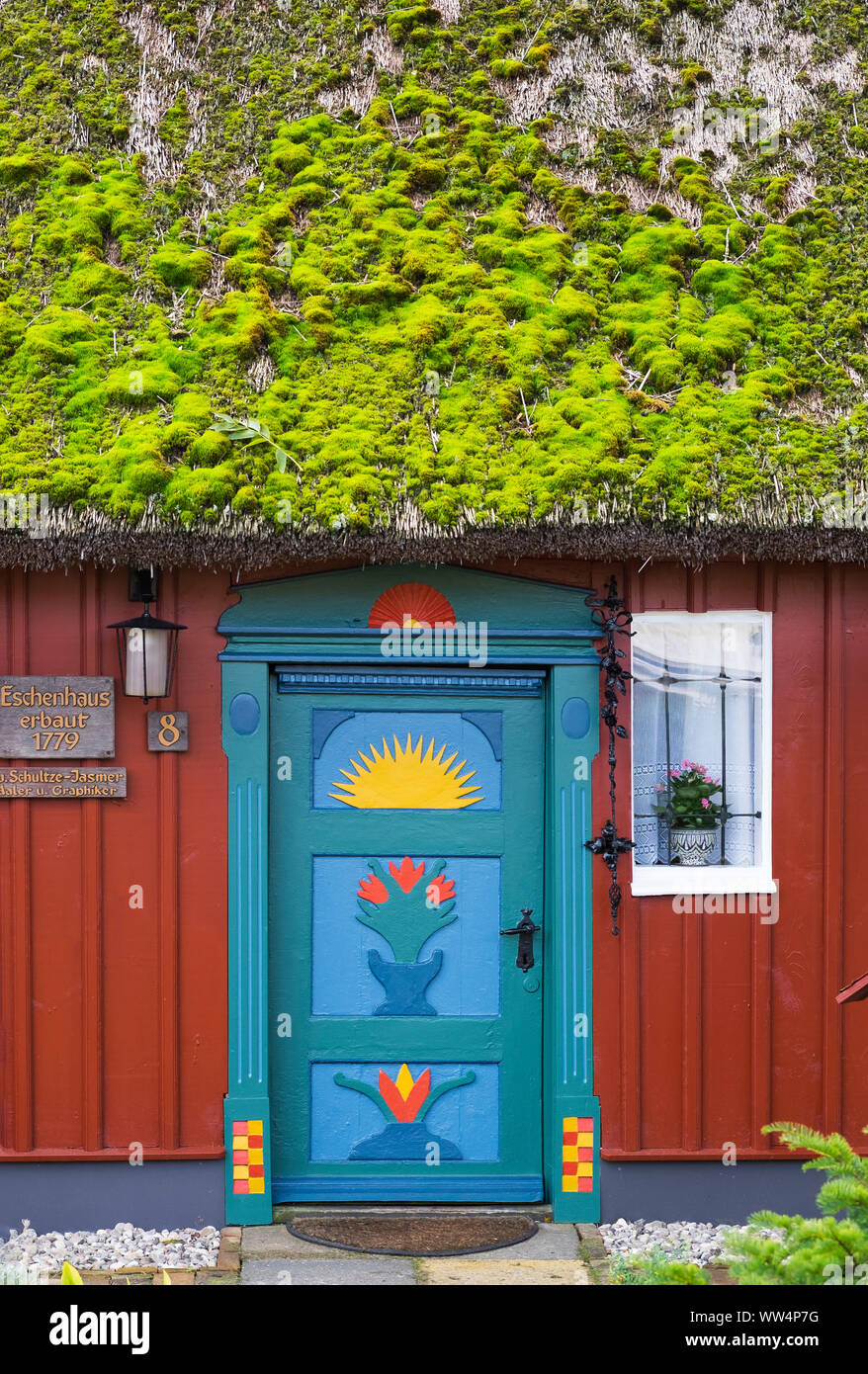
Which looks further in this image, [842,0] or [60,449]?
[842,0]

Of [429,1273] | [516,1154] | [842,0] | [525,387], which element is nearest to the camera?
[429,1273]

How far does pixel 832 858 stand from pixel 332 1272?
8.13ft

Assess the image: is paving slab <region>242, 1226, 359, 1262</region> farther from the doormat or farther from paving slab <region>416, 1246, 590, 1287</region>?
paving slab <region>416, 1246, 590, 1287</region>

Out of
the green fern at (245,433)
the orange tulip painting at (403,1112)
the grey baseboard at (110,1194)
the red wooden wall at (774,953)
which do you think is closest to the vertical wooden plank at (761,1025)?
the red wooden wall at (774,953)

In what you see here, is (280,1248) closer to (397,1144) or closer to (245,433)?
(397,1144)

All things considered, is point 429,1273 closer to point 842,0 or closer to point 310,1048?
point 310,1048

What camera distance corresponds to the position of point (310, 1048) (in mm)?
4582

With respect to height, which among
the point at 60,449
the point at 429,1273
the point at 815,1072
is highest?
the point at 60,449

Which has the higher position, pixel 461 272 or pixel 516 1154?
pixel 461 272

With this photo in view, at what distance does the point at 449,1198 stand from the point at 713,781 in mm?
2002

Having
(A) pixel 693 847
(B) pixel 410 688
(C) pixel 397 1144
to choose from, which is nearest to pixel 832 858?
(A) pixel 693 847

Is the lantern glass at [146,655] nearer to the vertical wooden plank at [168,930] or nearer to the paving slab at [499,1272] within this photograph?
the vertical wooden plank at [168,930]

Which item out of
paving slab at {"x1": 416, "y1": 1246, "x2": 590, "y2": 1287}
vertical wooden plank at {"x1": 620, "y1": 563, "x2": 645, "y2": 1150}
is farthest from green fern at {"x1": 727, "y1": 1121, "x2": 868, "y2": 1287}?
vertical wooden plank at {"x1": 620, "y1": 563, "x2": 645, "y2": 1150}

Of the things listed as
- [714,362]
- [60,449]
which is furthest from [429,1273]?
[714,362]
